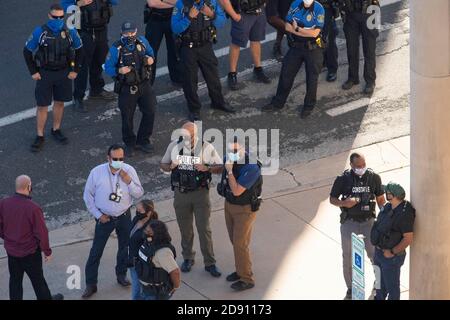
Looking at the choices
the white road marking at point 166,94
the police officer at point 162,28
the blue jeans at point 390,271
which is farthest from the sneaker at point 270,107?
the blue jeans at point 390,271

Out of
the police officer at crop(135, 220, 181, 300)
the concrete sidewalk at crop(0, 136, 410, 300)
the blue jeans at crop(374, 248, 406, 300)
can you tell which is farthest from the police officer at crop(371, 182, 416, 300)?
the police officer at crop(135, 220, 181, 300)

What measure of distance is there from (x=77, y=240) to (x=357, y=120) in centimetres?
426

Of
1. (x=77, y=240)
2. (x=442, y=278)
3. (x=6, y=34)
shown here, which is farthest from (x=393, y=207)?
(x=6, y=34)

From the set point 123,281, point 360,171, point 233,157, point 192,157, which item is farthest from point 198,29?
point 360,171

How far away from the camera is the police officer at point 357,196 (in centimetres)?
1140

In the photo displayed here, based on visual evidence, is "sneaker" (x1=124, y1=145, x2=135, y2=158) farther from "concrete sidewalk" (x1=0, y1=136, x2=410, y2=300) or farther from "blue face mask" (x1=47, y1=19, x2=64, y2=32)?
"blue face mask" (x1=47, y1=19, x2=64, y2=32)

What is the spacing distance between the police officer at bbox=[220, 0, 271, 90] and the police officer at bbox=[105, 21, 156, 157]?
1790 mm

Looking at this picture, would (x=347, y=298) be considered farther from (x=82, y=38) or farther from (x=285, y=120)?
(x=82, y=38)

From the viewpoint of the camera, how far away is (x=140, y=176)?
46.6 ft

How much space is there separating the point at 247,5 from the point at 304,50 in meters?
1.06

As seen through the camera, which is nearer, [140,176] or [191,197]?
[191,197]

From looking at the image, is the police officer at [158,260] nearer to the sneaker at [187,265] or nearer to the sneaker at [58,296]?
the sneaker at [58,296]

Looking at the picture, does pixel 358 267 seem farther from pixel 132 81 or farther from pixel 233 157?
pixel 132 81

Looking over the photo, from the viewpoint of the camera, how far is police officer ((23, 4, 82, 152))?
46.2ft
